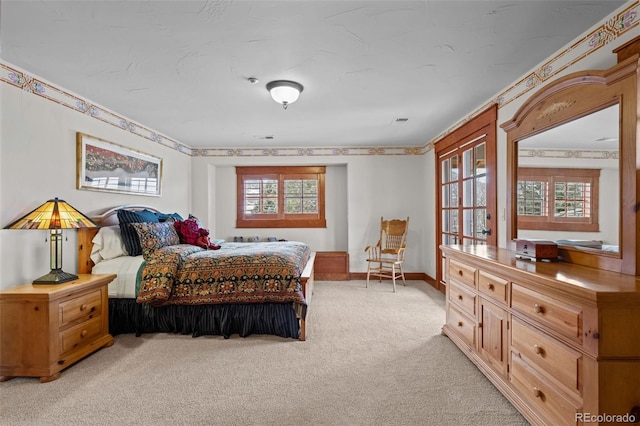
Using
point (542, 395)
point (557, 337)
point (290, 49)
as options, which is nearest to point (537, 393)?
point (542, 395)

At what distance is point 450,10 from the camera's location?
5.63 ft

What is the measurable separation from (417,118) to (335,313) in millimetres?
2648

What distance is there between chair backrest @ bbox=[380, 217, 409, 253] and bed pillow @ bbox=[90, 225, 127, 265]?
3.71 meters

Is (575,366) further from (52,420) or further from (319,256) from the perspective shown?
(319,256)

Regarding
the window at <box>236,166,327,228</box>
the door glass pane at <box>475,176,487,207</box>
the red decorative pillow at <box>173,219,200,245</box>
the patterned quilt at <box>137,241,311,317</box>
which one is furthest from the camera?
the window at <box>236,166,327,228</box>

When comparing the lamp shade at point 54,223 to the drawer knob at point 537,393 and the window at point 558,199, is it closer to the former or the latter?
the drawer knob at point 537,393

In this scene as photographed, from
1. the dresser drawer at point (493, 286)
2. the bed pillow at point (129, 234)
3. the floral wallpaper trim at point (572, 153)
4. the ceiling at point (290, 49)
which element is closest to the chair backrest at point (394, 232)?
the ceiling at point (290, 49)

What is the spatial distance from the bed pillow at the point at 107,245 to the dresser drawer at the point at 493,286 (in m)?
3.41

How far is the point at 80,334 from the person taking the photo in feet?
7.76

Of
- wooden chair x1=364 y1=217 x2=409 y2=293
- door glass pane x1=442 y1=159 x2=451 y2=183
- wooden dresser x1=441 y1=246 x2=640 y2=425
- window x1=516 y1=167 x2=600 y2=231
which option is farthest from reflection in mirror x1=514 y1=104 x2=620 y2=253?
Answer: wooden chair x1=364 y1=217 x2=409 y2=293

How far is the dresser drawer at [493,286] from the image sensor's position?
1872 millimetres

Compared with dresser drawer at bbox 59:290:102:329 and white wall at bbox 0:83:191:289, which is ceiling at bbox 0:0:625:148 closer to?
white wall at bbox 0:83:191:289

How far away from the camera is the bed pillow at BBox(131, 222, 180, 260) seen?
300cm

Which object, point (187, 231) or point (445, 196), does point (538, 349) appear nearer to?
point (445, 196)
